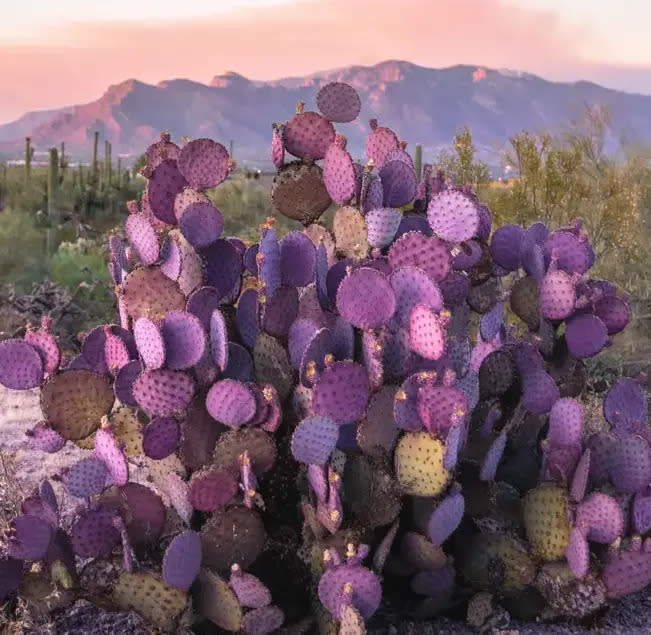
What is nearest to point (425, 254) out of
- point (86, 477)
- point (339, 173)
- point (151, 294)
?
point (339, 173)

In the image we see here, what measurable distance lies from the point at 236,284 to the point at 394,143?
80 cm

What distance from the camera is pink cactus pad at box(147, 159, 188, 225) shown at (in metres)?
3.36

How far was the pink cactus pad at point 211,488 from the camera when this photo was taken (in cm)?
295

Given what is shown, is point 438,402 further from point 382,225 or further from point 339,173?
point 339,173

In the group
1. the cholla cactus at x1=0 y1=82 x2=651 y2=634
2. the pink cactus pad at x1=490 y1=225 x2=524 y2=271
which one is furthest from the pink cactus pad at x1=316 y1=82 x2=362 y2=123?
the pink cactus pad at x1=490 y1=225 x2=524 y2=271

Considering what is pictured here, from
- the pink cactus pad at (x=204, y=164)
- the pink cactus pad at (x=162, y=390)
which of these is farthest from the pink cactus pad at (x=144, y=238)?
the pink cactus pad at (x=162, y=390)

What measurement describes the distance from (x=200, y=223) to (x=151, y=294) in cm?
29

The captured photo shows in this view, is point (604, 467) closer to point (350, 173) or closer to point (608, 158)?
point (350, 173)

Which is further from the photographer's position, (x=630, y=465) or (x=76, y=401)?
(x=630, y=465)

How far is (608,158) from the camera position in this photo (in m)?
14.5

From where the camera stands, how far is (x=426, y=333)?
298 centimetres

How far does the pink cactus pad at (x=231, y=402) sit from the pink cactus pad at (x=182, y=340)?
117mm

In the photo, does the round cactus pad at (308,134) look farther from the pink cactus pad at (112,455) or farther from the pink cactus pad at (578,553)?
the pink cactus pad at (578,553)

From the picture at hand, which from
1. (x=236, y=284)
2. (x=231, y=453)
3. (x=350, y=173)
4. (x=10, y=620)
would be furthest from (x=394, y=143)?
(x=10, y=620)
